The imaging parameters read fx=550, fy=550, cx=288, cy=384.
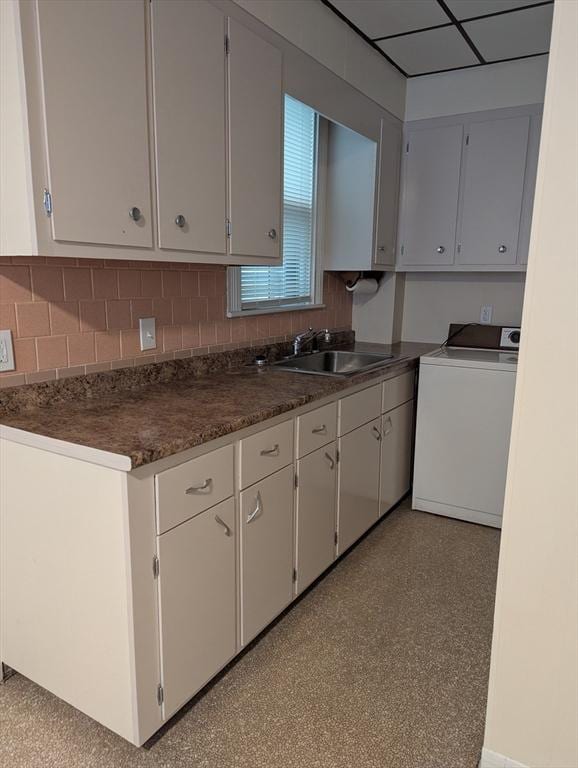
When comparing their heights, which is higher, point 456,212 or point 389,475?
point 456,212

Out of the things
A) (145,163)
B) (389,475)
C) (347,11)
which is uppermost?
(347,11)

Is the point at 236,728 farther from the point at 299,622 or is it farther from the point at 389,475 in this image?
the point at 389,475

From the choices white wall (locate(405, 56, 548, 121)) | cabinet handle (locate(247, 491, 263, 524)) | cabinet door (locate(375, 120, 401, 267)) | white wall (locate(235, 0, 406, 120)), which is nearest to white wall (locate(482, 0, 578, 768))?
cabinet handle (locate(247, 491, 263, 524))

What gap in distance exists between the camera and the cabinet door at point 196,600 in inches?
59.1

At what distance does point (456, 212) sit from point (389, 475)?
165 cm

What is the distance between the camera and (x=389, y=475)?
3.01m

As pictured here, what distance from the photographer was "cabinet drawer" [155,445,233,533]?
1.44 metres

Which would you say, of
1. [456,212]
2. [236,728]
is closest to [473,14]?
[456,212]

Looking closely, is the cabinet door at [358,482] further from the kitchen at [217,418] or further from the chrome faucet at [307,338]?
the chrome faucet at [307,338]

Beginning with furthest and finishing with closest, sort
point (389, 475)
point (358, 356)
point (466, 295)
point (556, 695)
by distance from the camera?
1. point (466, 295)
2. point (358, 356)
3. point (389, 475)
4. point (556, 695)

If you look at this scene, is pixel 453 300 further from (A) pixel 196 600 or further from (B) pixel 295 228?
(A) pixel 196 600

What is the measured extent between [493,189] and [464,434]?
145cm

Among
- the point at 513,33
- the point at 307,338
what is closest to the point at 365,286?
the point at 307,338

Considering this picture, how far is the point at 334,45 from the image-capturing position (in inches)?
102
